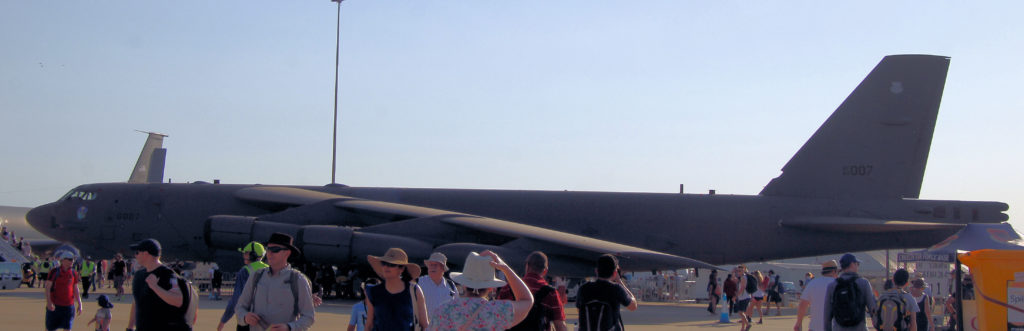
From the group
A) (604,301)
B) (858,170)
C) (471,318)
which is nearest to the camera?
(471,318)

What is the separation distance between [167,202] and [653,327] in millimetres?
13242

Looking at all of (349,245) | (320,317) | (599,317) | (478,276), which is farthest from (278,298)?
(349,245)

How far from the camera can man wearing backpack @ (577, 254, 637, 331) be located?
616 centimetres

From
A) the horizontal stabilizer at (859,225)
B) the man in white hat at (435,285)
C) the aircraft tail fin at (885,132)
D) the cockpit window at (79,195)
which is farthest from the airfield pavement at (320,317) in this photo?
the man in white hat at (435,285)

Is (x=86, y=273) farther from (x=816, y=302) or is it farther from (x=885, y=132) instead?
(x=885, y=132)

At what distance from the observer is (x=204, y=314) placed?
15656 mm

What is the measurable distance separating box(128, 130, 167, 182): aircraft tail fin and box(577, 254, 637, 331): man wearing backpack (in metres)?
45.8

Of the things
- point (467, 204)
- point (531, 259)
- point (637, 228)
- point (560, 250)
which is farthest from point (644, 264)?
point (531, 259)

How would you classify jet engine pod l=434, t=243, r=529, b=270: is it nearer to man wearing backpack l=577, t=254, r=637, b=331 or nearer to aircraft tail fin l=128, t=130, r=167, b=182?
man wearing backpack l=577, t=254, r=637, b=331

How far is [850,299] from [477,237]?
12.9 m

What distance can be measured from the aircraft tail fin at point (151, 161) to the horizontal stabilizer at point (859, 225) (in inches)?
1446

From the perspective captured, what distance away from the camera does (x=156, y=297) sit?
6.22m

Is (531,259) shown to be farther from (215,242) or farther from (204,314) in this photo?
(215,242)

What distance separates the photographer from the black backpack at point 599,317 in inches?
243
